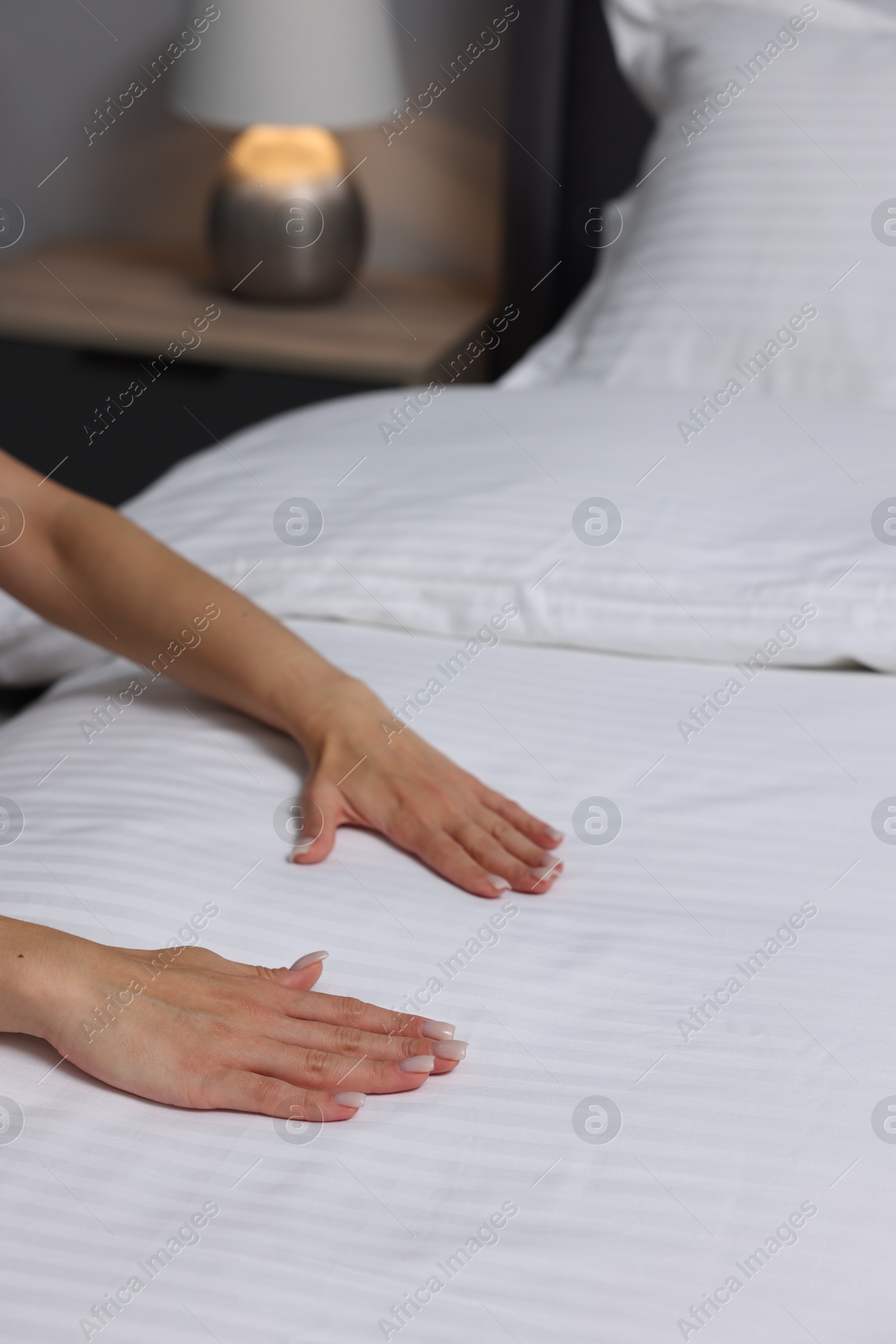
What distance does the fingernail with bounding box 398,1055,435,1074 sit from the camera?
2.24ft

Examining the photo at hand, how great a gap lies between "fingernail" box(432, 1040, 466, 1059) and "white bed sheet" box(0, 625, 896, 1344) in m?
0.01

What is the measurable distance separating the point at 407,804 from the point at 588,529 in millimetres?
332

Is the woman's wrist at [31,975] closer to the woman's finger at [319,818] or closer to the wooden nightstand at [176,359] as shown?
the woman's finger at [319,818]

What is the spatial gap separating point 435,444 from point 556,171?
3.32 feet

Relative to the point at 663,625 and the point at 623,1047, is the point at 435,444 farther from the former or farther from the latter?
the point at 623,1047

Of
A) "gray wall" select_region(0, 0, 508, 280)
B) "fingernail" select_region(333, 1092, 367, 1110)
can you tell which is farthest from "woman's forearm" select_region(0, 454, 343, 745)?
"gray wall" select_region(0, 0, 508, 280)

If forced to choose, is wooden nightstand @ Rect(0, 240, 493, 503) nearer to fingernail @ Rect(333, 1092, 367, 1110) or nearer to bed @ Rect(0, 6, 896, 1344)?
bed @ Rect(0, 6, 896, 1344)

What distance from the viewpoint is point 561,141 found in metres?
2.04

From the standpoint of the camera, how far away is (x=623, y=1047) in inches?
27.8

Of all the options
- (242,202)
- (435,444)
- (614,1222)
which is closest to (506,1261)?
(614,1222)

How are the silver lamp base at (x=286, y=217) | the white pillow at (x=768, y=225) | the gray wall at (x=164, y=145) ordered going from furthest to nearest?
the gray wall at (x=164, y=145), the silver lamp base at (x=286, y=217), the white pillow at (x=768, y=225)

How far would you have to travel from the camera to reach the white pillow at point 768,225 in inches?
52.7

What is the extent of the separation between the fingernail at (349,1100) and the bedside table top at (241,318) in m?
1.49

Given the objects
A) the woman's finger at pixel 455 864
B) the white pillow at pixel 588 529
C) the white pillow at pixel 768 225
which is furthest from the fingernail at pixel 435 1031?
the white pillow at pixel 768 225
